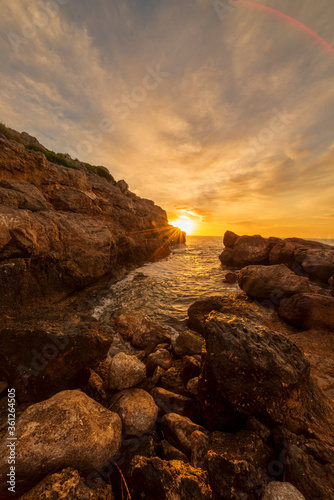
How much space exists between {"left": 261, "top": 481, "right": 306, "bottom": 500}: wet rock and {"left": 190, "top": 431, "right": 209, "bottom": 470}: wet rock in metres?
0.74

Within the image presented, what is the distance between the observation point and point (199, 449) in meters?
2.48

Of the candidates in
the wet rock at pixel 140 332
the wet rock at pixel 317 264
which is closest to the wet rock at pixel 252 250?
the wet rock at pixel 317 264

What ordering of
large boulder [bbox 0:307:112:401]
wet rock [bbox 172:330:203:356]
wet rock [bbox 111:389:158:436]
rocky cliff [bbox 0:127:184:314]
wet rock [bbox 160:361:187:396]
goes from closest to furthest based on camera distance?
wet rock [bbox 111:389:158:436], large boulder [bbox 0:307:112:401], wet rock [bbox 160:361:187:396], wet rock [bbox 172:330:203:356], rocky cliff [bbox 0:127:184:314]

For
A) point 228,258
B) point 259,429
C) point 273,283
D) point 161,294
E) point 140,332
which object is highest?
point 228,258

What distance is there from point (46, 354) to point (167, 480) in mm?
2911

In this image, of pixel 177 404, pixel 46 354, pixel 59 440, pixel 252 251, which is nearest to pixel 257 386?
pixel 177 404

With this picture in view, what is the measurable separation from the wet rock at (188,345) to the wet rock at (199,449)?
258 cm

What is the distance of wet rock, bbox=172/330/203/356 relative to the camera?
17.3 feet

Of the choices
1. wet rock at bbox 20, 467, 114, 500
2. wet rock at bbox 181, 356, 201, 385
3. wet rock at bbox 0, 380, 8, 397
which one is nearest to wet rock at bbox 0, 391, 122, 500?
wet rock at bbox 20, 467, 114, 500

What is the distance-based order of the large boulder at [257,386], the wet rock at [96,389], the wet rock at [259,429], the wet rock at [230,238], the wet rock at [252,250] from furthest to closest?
the wet rock at [230,238] < the wet rock at [252,250] < the wet rock at [96,389] < the large boulder at [257,386] < the wet rock at [259,429]

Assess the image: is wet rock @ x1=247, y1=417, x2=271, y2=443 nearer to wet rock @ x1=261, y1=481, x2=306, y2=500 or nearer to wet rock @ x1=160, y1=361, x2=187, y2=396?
wet rock @ x1=261, y1=481, x2=306, y2=500

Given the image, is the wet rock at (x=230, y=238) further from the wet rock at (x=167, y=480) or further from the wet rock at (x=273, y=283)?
the wet rock at (x=167, y=480)

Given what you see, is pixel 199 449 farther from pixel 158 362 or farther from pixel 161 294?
pixel 161 294

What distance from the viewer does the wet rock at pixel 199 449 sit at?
2.35m
